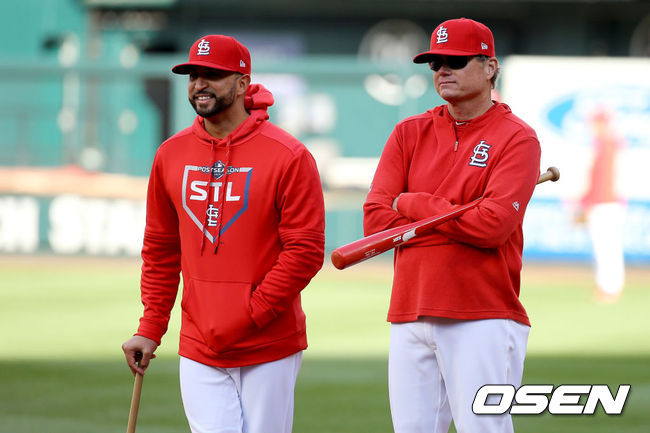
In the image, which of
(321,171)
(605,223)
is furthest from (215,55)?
(321,171)

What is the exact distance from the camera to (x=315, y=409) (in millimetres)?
7445

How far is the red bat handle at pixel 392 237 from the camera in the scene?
3938mm

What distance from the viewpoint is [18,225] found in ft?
58.1

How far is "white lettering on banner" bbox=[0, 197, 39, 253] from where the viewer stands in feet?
57.8

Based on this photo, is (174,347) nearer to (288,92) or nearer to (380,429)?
(380,429)

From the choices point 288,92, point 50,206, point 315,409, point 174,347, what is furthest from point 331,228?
point 315,409

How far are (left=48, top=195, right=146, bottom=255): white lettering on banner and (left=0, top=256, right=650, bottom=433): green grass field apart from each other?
1.40 m

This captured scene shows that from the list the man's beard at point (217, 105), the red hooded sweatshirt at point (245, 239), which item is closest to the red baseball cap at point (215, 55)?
the man's beard at point (217, 105)

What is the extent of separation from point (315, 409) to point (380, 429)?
2.37 feet

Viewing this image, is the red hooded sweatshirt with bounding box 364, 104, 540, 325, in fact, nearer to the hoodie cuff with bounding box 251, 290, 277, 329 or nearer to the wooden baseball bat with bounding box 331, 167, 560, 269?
the wooden baseball bat with bounding box 331, 167, 560, 269

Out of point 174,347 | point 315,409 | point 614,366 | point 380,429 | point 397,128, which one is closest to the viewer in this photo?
point 397,128

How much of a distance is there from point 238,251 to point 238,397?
57 centimetres

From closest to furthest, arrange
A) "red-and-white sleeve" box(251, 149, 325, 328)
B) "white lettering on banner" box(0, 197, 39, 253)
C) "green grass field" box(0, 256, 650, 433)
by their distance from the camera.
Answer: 1. "red-and-white sleeve" box(251, 149, 325, 328)
2. "green grass field" box(0, 256, 650, 433)
3. "white lettering on banner" box(0, 197, 39, 253)

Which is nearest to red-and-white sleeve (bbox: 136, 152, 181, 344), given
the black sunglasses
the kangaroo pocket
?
the kangaroo pocket
